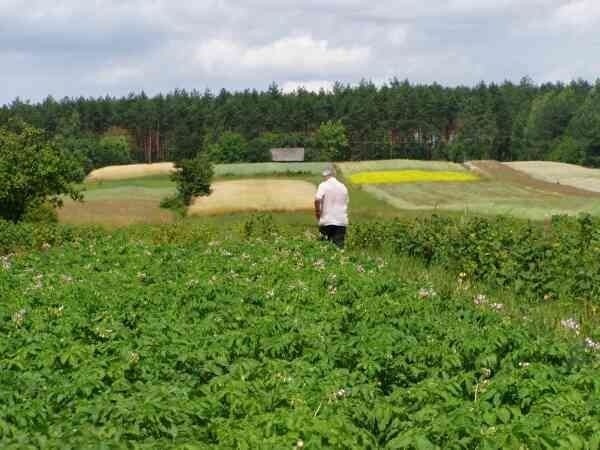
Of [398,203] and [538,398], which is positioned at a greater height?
[538,398]

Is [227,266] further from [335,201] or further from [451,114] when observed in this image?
[451,114]

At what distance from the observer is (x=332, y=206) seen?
19.4m

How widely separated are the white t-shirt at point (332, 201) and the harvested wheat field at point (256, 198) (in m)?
32.7

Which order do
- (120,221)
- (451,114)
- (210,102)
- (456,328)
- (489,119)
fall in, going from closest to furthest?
(456,328)
(120,221)
(489,119)
(451,114)
(210,102)

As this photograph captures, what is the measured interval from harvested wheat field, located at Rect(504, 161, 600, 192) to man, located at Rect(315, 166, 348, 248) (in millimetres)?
50069

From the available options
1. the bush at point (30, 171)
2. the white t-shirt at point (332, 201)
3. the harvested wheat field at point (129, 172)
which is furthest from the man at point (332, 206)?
the harvested wheat field at point (129, 172)

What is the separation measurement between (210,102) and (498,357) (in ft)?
518

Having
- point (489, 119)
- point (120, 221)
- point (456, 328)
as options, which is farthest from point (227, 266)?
point (489, 119)

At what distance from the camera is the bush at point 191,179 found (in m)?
59.9

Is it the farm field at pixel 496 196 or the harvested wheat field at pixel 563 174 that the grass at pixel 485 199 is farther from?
the harvested wheat field at pixel 563 174

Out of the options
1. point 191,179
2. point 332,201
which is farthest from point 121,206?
point 332,201

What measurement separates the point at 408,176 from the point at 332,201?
198 feet

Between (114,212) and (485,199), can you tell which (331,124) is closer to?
(485,199)

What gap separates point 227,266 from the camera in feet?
49.2
